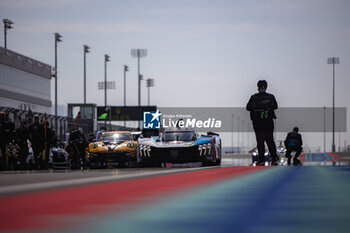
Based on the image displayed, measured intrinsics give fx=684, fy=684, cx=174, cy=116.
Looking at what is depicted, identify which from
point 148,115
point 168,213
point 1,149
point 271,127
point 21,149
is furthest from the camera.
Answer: point 148,115

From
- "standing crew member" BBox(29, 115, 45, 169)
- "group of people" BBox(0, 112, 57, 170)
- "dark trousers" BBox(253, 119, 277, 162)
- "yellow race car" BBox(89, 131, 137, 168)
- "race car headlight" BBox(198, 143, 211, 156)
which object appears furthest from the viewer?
"yellow race car" BBox(89, 131, 137, 168)

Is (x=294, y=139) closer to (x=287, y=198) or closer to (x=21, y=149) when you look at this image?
(x=21, y=149)

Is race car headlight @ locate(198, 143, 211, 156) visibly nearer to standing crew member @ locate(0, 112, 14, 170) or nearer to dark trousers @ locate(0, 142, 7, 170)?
standing crew member @ locate(0, 112, 14, 170)

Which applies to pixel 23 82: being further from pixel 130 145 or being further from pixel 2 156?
pixel 2 156

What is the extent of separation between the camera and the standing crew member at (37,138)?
17.5 m

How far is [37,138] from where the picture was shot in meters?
17.5

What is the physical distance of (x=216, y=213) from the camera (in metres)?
3.20

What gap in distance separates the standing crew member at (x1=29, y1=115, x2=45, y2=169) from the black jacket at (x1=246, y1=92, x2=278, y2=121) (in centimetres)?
717

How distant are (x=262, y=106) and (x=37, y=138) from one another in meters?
7.44

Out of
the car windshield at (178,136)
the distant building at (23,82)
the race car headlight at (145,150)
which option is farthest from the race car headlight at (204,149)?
the distant building at (23,82)

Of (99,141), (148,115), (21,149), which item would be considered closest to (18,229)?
(21,149)

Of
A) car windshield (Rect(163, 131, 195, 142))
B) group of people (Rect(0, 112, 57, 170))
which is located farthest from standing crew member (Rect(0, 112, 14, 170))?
car windshield (Rect(163, 131, 195, 142))

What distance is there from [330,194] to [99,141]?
1774 cm

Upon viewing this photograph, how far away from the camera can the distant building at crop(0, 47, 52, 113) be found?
277 ft
